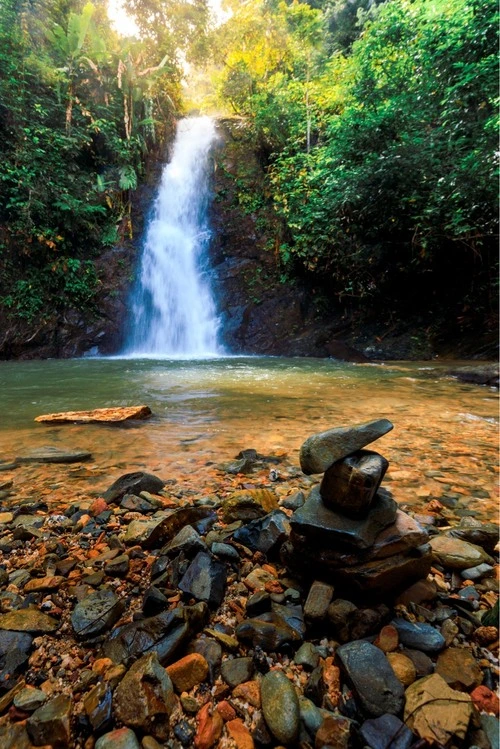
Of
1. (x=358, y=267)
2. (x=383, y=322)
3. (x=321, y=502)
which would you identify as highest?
(x=358, y=267)

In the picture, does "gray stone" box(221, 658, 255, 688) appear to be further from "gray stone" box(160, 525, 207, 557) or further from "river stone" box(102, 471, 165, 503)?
"river stone" box(102, 471, 165, 503)

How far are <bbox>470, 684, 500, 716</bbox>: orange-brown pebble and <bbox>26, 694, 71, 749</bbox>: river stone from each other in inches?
38.9

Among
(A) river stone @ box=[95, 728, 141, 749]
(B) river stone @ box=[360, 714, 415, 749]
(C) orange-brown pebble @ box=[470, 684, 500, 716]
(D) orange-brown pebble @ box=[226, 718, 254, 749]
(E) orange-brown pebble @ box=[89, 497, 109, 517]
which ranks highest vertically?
(E) orange-brown pebble @ box=[89, 497, 109, 517]

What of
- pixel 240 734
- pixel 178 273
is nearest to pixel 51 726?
pixel 240 734

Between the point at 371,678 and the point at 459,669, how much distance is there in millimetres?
251

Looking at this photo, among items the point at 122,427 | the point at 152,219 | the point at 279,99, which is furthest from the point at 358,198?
the point at 122,427

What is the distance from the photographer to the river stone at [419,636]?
3.56ft

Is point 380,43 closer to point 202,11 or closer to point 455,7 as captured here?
point 455,7

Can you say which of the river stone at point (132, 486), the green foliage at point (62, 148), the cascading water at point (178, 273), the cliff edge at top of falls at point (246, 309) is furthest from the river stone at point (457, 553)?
the green foliage at point (62, 148)

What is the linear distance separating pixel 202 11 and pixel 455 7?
15444mm

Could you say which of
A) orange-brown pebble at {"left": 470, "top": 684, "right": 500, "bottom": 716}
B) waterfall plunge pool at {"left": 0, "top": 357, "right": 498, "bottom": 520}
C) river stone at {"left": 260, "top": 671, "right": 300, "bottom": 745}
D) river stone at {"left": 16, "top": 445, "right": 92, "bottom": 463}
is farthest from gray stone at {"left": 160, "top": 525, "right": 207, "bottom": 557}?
river stone at {"left": 16, "top": 445, "right": 92, "bottom": 463}

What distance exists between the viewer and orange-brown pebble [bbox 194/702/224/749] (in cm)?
87

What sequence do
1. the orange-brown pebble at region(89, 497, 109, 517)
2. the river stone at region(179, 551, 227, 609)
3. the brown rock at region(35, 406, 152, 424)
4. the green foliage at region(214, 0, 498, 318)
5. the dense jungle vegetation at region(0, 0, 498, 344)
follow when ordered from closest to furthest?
the river stone at region(179, 551, 227, 609) → the orange-brown pebble at region(89, 497, 109, 517) → the brown rock at region(35, 406, 152, 424) → the green foliage at region(214, 0, 498, 318) → the dense jungle vegetation at region(0, 0, 498, 344)

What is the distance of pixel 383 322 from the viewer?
11.3 meters
